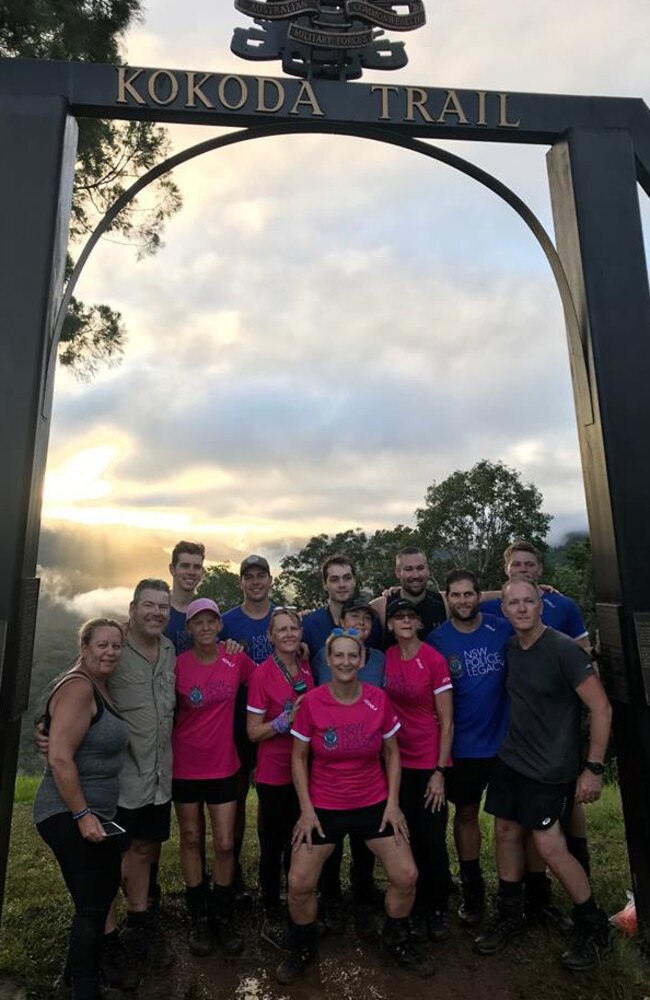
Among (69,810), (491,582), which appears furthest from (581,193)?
(491,582)

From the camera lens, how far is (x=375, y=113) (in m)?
4.55

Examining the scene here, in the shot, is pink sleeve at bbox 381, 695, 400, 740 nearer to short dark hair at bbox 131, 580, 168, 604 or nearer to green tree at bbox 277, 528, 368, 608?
short dark hair at bbox 131, 580, 168, 604

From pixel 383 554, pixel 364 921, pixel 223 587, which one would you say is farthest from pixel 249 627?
pixel 223 587

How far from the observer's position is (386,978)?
12.3 ft

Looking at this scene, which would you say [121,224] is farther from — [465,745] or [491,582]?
[491,582]

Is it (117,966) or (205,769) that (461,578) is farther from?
(117,966)

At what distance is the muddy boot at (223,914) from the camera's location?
13.2ft

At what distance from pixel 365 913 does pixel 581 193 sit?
4602 millimetres

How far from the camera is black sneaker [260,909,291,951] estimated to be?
4.01 meters

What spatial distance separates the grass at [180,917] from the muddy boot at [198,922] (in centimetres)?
49

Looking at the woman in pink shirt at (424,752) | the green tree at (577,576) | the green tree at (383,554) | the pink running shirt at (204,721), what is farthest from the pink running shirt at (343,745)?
the green tree at (383,554)

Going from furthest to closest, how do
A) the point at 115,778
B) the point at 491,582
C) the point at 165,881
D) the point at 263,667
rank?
the point at 491,582
the point at 165,881
the point at 263,667
the point at 115,778

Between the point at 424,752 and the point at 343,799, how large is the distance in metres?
0.59

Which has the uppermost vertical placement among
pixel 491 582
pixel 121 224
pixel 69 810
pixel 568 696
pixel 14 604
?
pixel 121 224
